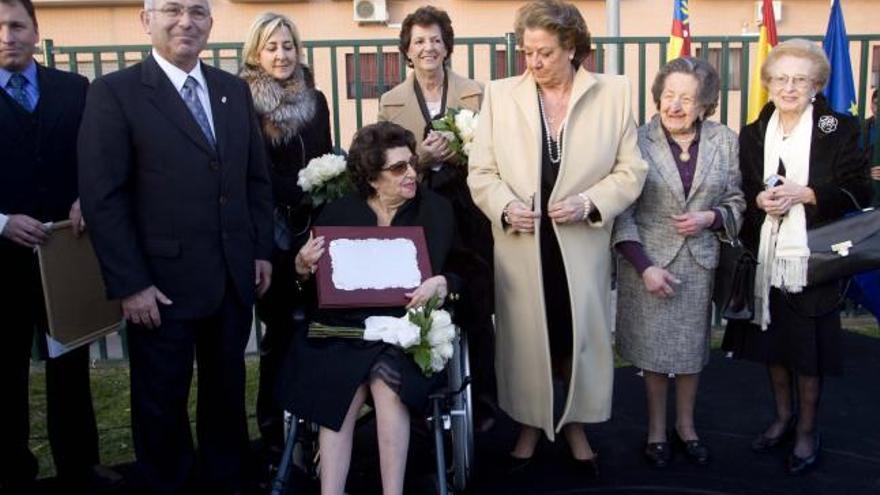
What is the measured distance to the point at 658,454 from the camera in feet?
12.0

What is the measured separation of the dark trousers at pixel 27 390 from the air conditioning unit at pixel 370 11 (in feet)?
27.6

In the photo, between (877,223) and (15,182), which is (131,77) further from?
(877,223)

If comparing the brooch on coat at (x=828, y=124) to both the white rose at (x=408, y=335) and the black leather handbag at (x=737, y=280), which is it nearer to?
the black leather handbag at (x=737, y=280)

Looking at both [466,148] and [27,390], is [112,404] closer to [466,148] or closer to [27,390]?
[27,390]

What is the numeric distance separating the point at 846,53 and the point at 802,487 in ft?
8.68

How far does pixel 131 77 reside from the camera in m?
A: 2.94

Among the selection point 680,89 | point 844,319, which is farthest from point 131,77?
point 844,319

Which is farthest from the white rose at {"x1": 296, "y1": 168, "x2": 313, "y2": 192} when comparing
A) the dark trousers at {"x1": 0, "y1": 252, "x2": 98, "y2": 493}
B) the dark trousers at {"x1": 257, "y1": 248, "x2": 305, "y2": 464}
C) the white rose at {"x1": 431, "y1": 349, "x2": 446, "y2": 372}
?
the dark trousers at {"x1": 0, "y1": 252, "x2": 98, "y2": 493}

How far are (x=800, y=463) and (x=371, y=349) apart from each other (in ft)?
5.91

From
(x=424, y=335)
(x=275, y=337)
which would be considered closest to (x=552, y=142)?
(x=424, y=335)

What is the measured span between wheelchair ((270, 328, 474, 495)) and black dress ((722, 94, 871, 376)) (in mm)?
1199

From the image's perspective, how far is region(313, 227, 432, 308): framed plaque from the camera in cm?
312

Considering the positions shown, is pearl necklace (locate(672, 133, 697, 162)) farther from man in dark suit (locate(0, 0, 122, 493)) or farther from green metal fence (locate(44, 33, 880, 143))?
man in dark suit (locate(0, 0, 122, 493))

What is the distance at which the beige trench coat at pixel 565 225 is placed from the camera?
131 inches
